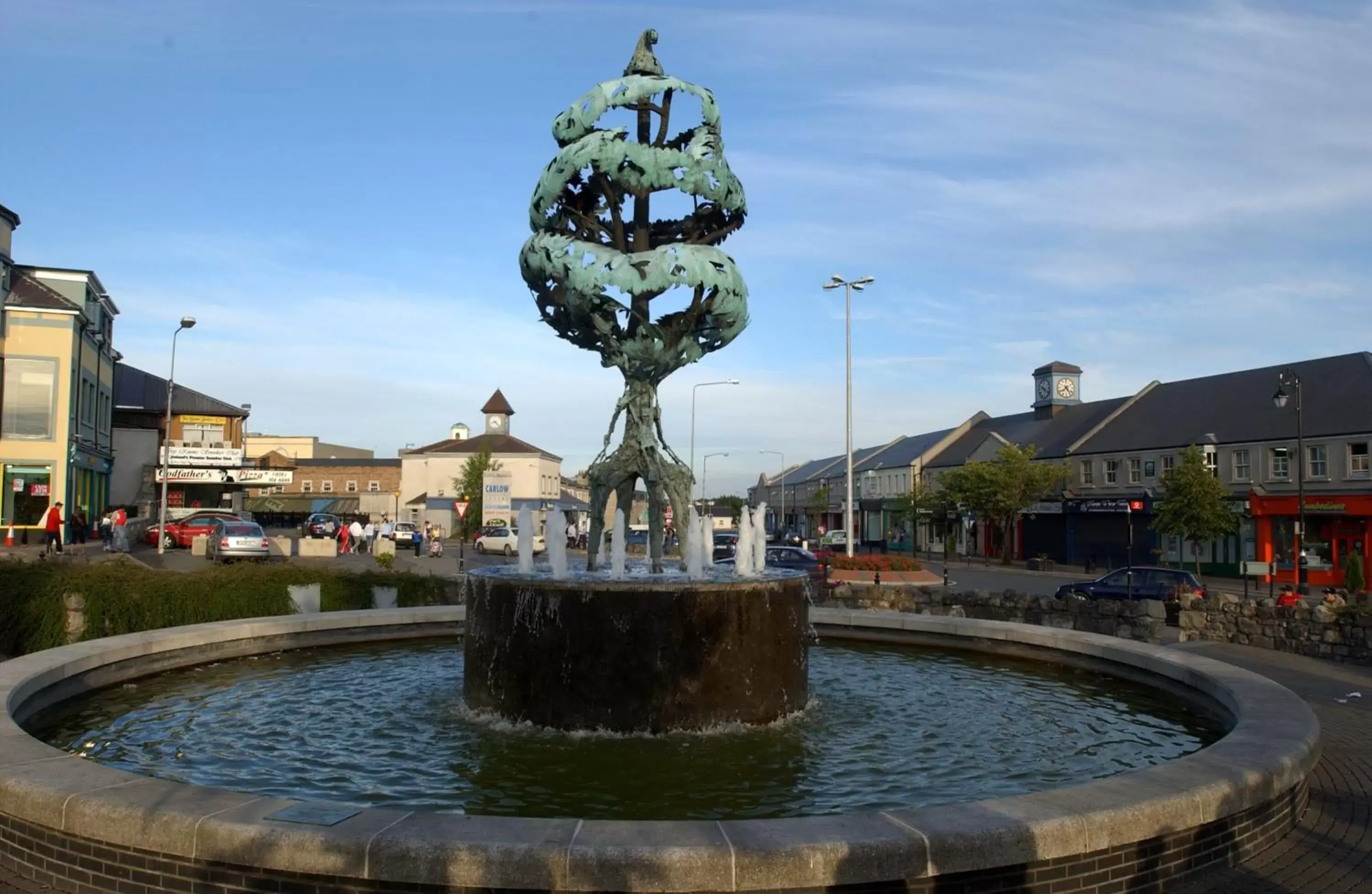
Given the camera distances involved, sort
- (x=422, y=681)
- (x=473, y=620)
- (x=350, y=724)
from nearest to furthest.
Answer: (x=350, y=724) < (x=473, y=620) < (x=422, y=681)

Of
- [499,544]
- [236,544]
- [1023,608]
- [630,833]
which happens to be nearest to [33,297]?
[236,544]

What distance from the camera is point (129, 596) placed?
14.8 meters

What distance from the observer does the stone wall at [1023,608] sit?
1895 centimetres

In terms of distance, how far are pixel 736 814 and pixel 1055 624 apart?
591 inches

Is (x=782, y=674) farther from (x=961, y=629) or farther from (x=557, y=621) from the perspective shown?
(x=961, y=629)

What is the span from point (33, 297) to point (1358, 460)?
189ft

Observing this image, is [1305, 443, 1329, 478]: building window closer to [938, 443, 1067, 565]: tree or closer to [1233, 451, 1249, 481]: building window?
[1233, 451, 1249, 481]: building window

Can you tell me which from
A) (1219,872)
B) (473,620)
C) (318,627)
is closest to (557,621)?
(473,620)

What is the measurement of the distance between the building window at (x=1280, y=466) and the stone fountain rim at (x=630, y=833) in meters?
45.1

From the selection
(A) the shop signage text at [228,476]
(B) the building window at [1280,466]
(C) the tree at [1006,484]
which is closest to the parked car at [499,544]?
(A) the shop signage text at [228,476]

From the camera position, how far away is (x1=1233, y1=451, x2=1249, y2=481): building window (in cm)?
4812

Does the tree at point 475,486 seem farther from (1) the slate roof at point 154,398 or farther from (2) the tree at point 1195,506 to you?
(2) the tree at point 1195,506

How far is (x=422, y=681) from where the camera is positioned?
12250 mm

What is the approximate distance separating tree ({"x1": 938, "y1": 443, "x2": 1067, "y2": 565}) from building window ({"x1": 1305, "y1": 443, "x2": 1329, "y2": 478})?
13484 mm
